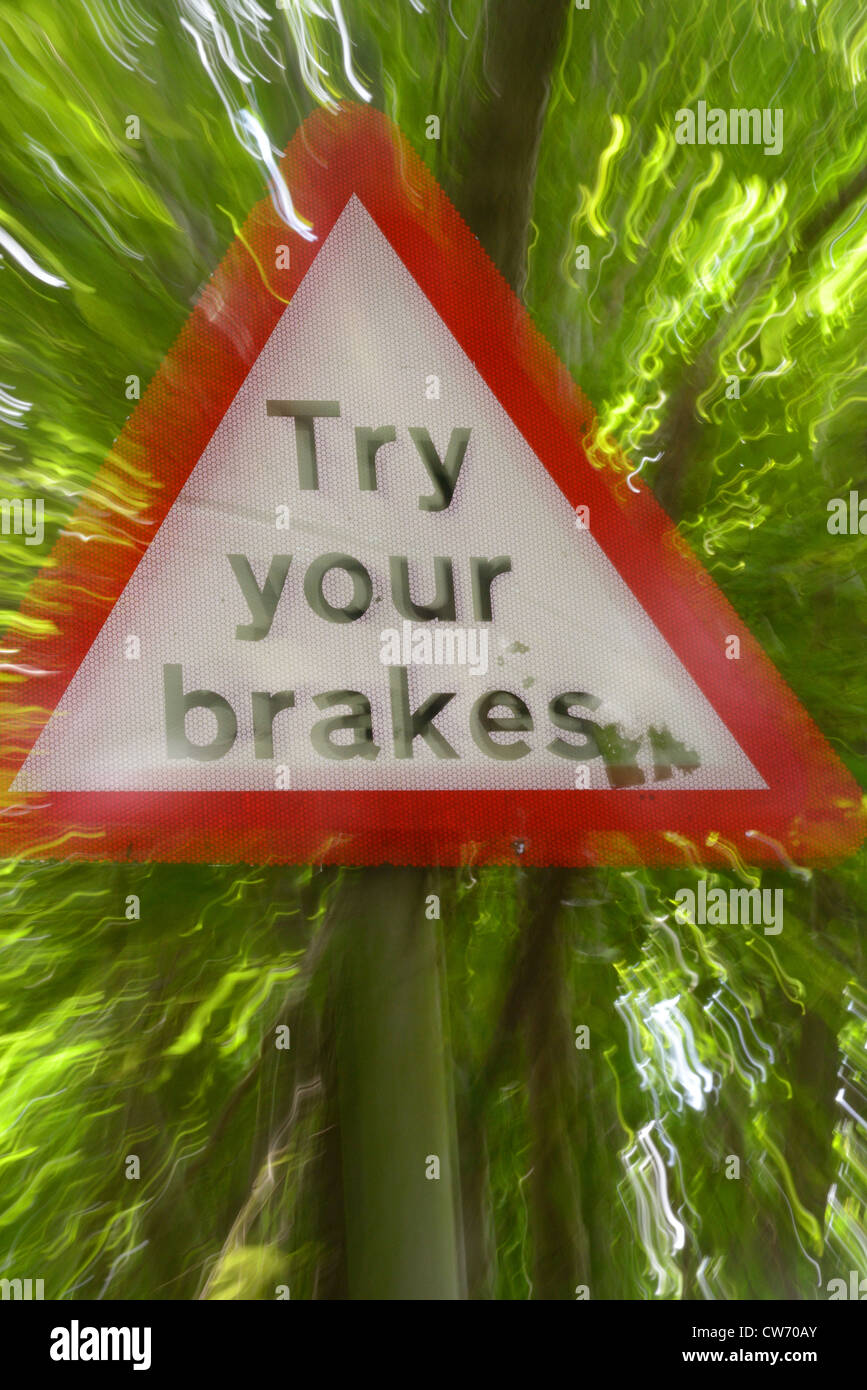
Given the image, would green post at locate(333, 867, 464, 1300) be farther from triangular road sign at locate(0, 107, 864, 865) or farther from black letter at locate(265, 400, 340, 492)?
black letter at locate(265, 400, 340, 492)

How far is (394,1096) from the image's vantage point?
1.94ft

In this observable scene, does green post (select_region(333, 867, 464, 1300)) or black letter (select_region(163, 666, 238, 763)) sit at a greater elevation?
black letter (select_region(163, 666, 238, 763))

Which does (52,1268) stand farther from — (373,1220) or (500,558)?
(500,558)

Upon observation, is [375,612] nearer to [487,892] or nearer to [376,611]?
[376,611]

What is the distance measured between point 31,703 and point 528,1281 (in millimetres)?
600

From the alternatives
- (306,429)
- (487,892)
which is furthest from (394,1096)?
(306,429)

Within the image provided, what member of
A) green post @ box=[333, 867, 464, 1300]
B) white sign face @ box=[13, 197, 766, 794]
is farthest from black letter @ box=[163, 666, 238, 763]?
green post @ box=[333, 867, 464, 1300]

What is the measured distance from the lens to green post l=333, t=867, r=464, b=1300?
0.58 metres

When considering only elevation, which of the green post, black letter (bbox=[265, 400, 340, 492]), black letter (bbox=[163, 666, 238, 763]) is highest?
black letter (bbox=[265, 400, 340, 492])

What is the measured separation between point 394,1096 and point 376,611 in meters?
0.39

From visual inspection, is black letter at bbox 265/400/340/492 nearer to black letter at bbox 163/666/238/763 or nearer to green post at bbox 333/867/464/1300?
black letter at bbox 163/666/238/763
